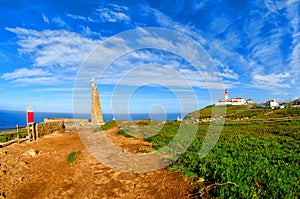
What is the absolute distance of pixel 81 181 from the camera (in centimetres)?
828

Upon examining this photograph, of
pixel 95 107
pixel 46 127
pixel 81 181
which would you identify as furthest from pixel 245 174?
pixel 95 107

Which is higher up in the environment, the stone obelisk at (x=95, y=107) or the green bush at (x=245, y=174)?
the stone obelisk at (x=95, y=107)

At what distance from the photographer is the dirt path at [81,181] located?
6.97 metres

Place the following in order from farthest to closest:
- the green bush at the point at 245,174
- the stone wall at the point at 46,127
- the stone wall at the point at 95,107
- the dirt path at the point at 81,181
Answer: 1. the stone wall at the point at 95,107
2. the stone wall at the point at 46,127
3. the dirt path at the point at 81,181
4. the green bush at the point at 245,174

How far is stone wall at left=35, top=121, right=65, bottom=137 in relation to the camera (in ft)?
61.5

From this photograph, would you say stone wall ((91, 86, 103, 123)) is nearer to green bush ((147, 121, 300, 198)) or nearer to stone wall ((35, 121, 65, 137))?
stone wall ((35, 121, 65, 137))

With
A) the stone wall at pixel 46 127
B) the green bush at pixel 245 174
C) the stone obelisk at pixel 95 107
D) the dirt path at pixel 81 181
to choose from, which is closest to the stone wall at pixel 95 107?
the stone obelisk at pixel 95 107

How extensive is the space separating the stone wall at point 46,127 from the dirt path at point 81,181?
750cm

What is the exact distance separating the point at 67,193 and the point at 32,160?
18.1ft

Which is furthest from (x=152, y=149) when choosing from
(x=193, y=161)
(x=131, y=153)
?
(x=193, y=161)

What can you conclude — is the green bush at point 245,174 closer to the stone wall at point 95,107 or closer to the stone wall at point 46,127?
the stone wall at point 46,127

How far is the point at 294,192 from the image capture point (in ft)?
19.0

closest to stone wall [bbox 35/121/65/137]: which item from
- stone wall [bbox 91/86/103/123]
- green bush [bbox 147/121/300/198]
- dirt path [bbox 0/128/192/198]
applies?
stone wall [bbox 91/86/103/123]

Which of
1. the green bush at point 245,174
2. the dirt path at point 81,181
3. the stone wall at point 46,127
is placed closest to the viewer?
the green bush at point 245,174
